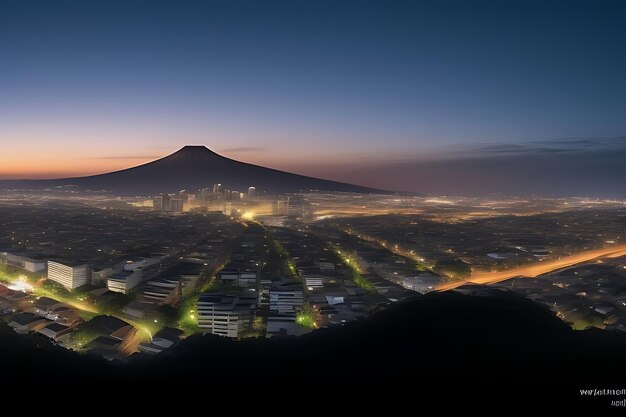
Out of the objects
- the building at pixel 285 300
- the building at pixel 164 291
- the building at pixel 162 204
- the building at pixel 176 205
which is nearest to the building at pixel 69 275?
the building at pixel 164 291

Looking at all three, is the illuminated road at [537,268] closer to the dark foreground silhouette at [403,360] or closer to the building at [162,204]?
the dark foreground silhouette at [403,360]

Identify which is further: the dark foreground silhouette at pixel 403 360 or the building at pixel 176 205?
the building at pixel 176 205

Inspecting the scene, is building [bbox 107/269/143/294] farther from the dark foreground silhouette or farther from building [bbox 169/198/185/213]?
building [bbox 169/198/185/213]

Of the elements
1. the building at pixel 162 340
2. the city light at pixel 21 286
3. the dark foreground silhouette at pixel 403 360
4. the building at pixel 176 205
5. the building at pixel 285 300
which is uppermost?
the building at pixel 176 205

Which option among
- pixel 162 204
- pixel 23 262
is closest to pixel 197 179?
pixel 162 204

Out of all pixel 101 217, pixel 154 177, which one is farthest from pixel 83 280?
pixel 154 177

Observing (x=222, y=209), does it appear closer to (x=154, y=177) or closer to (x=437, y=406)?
(x=154, y=177)
